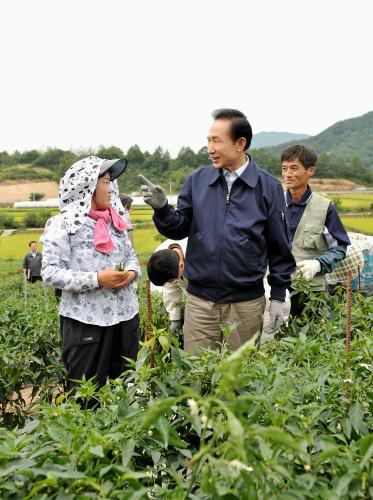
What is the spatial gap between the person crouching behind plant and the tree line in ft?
55.8

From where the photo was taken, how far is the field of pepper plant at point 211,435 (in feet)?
2.93

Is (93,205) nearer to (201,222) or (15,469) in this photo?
(201,222)

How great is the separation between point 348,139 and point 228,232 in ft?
190

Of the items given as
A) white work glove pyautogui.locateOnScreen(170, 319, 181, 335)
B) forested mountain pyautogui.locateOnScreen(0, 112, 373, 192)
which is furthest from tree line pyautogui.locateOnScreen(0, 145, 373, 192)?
white work glove pyautogui.locateOnScreen(170, 319, 181, 335)

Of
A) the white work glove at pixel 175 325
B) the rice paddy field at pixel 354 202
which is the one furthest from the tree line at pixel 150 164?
the white work glove at pixel 175 325

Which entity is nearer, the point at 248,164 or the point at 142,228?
the point at 248,164

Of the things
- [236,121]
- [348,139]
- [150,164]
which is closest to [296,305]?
[236,121]

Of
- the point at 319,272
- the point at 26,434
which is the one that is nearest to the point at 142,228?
the point at 319,272

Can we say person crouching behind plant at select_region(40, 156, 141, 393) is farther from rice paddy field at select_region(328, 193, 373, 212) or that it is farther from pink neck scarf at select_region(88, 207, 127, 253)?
rice paddy field at select_region(328, 193, 373, 212)

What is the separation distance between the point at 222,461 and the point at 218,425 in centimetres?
5

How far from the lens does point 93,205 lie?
264 cm

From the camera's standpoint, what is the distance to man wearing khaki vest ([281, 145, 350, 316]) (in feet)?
10.2

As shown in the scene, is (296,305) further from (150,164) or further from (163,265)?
(150,164)

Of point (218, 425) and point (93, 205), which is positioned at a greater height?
point (93, 205)
